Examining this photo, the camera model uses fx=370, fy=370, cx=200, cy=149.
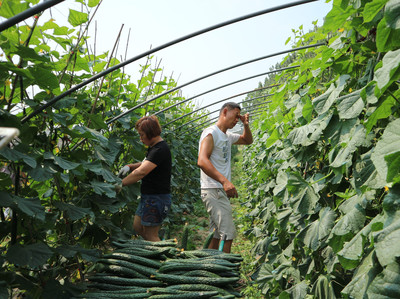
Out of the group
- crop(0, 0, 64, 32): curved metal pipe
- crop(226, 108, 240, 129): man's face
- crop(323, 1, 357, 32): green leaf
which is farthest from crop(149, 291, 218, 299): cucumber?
crop(226, 108, 240, 129): man's face

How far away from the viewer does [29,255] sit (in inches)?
71.3

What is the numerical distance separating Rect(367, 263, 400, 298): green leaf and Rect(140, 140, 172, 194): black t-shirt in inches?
106

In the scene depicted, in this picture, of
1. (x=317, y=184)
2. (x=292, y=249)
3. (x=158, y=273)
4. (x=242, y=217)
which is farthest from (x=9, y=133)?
(x=242, y=217)

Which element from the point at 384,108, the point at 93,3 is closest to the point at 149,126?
the point at 93,3

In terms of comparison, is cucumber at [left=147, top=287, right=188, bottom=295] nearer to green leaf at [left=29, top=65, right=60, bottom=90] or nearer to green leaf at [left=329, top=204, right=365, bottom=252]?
green leaf at [left=329, top=204, right=365, bottom=252]

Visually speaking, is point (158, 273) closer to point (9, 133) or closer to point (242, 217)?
point (9, 133)

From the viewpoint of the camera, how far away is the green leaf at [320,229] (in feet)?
5.81

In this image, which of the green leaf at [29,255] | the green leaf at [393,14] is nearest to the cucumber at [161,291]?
the green leaf at [29,255]

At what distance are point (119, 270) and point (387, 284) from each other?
1254mm

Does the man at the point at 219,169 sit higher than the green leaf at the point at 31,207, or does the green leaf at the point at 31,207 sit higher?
the man at the point at 219,169

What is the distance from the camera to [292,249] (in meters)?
2.38

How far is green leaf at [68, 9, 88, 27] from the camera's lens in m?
2.59

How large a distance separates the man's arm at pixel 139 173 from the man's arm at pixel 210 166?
1.60 feet

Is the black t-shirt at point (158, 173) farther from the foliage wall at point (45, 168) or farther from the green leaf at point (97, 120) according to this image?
the green leaf at point (97, 120)
